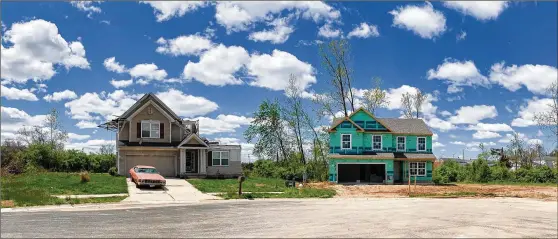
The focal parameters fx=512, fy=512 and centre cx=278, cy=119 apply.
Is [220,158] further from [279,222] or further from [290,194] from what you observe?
[279,222]

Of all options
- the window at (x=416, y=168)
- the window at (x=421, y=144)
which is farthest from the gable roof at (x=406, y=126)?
the window at (x=416, y=168)

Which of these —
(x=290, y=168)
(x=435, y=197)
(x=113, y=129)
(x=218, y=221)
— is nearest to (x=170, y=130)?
(x=113, y=129)

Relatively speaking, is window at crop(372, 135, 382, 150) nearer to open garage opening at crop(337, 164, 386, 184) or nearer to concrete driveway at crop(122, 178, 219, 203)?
open garage opening at crop(337, 164, 386, 184)

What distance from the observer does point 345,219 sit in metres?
17.0

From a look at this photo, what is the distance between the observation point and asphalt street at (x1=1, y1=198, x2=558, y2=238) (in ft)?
45.1

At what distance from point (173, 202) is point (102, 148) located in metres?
49.2

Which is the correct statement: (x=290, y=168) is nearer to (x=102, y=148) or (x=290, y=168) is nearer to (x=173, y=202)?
(x=173, y=202)

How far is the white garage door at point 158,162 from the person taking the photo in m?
41.0

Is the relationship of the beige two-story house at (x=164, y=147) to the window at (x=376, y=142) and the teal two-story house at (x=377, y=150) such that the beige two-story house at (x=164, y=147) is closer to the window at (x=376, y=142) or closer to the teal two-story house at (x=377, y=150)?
the teal two-story house at (x=377, y=150)

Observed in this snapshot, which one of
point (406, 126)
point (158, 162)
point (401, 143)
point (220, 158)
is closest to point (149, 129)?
point (158, 162)

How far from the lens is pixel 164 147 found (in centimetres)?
4131

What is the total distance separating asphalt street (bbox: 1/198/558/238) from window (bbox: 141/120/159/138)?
864 inches

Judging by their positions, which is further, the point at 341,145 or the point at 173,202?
the point at 341,145

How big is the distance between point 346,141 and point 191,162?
13.3 metres
